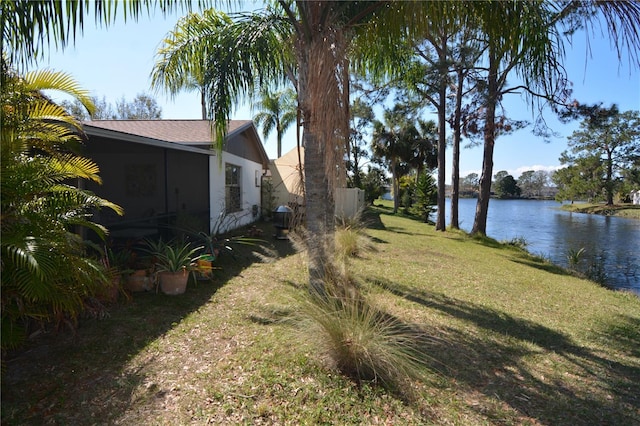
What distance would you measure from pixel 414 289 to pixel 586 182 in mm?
49504

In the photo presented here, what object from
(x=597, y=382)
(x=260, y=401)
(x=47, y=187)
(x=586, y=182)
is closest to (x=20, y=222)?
(x=47, y=187)

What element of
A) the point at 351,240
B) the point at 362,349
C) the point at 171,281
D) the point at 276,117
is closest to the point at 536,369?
the point at 362,349

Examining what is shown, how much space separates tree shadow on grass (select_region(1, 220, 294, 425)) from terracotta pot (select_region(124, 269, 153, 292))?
510 millimetres

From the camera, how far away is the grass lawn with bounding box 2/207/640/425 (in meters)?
2.75

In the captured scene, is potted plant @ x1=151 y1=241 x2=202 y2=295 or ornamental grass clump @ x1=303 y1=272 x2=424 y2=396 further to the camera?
potted plant @ x1=151 y1=241 x2=202 y2=295

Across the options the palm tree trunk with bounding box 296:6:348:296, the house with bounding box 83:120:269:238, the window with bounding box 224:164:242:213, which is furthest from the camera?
the window with bounding box 224:164:242:213

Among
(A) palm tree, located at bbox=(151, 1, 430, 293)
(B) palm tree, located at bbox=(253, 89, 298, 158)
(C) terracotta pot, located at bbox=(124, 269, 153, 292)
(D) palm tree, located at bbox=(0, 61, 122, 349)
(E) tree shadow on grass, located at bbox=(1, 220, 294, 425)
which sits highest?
(B) palm tree, located at bbox=(253, 89, 298, 158)

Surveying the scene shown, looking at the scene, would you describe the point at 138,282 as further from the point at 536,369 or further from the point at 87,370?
the point at 536,369

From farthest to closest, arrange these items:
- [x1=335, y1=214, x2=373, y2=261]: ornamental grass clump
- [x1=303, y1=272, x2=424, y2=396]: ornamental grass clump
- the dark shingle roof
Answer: the dark shingle roof
[x1=335, y1=214, x2=373, y2=261]: ornamental grass clump
[x1=303, y1=272, x2=424, y2=396]: ornamental grass clump

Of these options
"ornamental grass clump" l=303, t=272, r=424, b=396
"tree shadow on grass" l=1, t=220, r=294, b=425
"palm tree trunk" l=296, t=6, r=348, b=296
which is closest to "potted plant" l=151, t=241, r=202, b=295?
"tree shadow on grass" l=1, t=220, r=294, b=425

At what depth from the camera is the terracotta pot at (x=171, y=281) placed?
5312 mm

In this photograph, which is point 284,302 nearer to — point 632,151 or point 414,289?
point 414,289

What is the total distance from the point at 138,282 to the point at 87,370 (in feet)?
7.52

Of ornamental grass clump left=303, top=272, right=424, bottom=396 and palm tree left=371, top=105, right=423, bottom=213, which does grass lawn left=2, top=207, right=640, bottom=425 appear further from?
palm tree left=371, top=105, right=423, bottom=213
